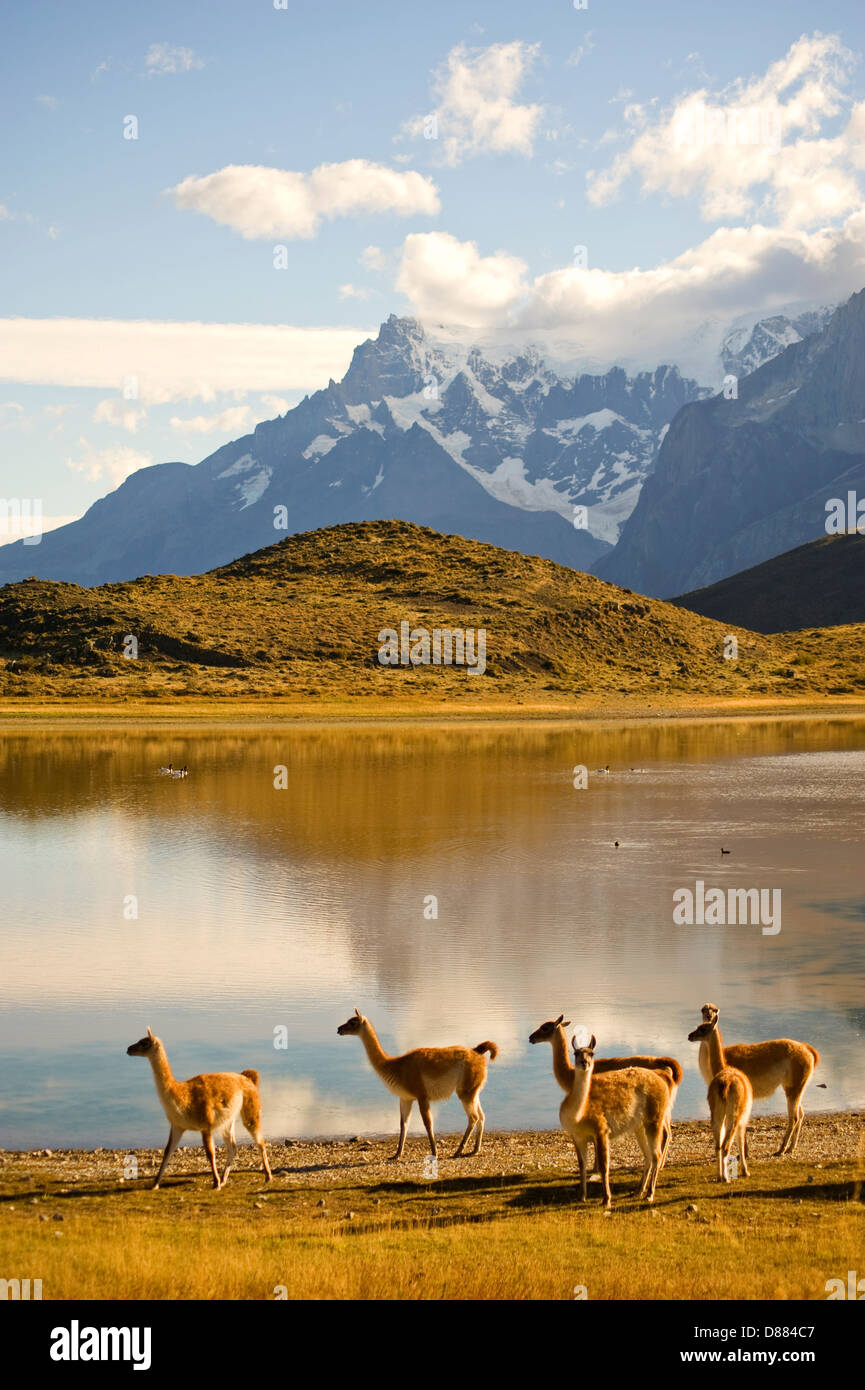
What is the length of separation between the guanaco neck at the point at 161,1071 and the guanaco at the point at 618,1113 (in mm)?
3778

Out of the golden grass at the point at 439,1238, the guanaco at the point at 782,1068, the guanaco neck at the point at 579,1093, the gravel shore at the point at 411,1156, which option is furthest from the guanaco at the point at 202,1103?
the guanaco at the point at 782,1068

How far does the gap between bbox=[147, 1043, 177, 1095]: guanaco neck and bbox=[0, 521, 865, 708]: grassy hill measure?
335 ft

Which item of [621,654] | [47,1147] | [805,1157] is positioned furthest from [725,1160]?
[621,654]

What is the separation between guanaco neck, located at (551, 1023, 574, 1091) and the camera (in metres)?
13.0

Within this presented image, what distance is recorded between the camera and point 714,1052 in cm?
1367

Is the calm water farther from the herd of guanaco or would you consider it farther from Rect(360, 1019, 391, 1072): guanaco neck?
the herd of guanaco

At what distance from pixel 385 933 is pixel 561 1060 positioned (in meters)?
13.0

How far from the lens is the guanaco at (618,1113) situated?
1209 cm

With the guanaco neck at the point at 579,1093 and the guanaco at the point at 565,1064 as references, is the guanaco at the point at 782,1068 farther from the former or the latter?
the guanaco neck at the point at 579,1093

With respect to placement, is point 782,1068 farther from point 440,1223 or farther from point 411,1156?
point 440,1223

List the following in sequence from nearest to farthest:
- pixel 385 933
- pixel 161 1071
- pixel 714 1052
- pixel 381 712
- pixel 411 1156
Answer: pixel 161 1071 → pixel 714 1052 → pixel 411 1156 → pixel 385 933 → pixel 381 712

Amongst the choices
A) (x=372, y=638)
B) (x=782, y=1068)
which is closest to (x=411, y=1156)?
(x=782, y=1068)

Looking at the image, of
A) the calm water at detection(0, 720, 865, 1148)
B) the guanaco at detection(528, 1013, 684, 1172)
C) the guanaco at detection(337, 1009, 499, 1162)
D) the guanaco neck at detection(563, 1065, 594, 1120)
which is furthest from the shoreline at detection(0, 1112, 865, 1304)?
the calm water at detection(0, 720, 865, 1148)
